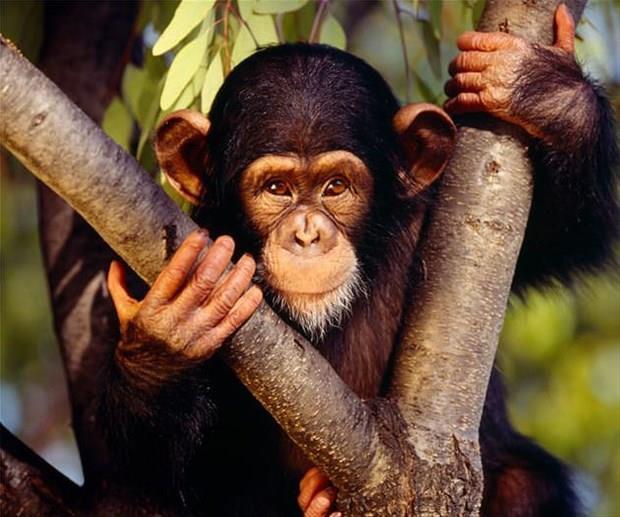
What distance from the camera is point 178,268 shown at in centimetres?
371

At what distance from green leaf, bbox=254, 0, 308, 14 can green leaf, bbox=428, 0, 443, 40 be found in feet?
3.43

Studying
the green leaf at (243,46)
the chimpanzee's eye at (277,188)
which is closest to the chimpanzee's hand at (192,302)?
the chimpanzee's eye at (277,188)

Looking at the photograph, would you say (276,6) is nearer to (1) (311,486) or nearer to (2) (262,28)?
(2) (262,28)

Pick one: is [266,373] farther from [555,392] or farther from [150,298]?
[555,392]

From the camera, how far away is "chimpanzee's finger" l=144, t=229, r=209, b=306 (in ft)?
12.0

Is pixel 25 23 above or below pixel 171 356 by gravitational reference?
above

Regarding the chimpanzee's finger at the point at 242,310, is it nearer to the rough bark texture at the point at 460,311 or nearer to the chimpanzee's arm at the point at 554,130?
the rough bark texture at the point at 460,311

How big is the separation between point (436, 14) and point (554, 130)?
1.45 m

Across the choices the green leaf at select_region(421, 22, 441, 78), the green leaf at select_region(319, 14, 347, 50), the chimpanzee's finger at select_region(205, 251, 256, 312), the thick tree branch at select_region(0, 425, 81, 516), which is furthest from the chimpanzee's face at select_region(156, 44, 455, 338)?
the thick tree branch at select_region(0, 425, 81, 516)

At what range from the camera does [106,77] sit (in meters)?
7.00

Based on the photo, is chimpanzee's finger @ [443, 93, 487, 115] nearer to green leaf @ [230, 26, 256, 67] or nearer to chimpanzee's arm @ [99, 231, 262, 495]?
green leaf @ [230, 26, 256, 67]

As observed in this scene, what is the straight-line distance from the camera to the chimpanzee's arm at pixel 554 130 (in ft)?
15.5

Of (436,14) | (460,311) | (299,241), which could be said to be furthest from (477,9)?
(460,311)

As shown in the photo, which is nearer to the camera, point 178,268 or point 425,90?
point 178,268
